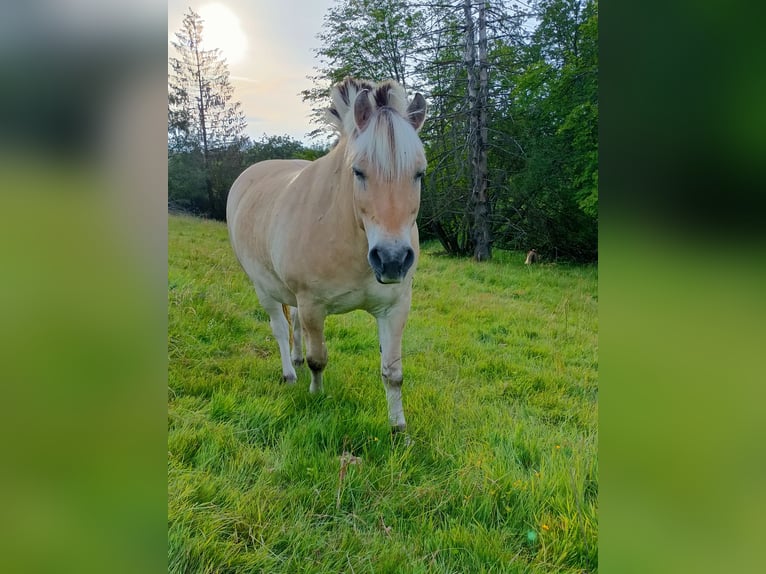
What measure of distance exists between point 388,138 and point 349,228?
55 cm

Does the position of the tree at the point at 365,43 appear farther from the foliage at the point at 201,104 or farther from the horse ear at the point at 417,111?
the horse ear at the point at 417,111

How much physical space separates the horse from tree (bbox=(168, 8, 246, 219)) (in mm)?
357

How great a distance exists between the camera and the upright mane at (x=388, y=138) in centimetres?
166

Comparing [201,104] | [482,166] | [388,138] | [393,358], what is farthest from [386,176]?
[482,166]

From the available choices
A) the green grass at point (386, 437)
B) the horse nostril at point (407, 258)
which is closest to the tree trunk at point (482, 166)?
the green grass at point (386, 437)

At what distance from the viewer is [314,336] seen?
2.34 meters

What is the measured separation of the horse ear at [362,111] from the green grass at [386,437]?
1.16m

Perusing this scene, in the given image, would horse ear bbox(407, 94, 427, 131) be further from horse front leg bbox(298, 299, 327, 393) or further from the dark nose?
horse front leg bbox(298, 299, 327, 393)
